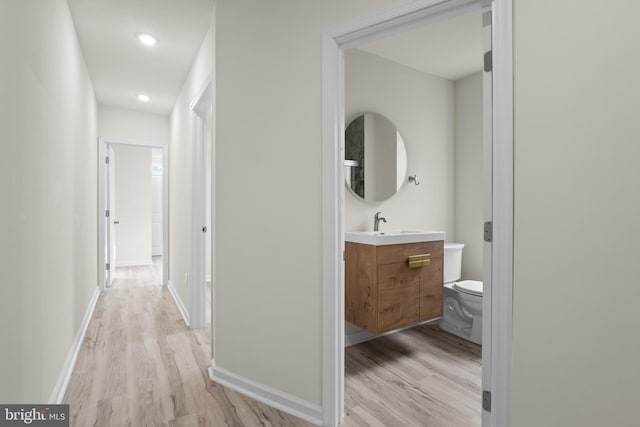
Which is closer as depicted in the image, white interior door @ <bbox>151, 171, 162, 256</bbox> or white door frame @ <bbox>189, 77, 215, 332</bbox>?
white door frame @ <bbox>189, 77, 215, 332</bbox>

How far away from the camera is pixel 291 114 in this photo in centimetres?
183

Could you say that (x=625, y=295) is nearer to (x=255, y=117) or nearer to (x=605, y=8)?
(x=605, y=8)

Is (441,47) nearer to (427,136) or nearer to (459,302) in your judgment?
(427,136)

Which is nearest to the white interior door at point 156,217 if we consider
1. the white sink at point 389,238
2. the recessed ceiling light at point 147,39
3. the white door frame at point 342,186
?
the recessed ceiling light at point 147,39

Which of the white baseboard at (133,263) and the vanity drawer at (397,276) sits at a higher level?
the vanity drawer at (397,276)

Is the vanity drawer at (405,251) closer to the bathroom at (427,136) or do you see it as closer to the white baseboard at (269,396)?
the bathroom at (427,136)

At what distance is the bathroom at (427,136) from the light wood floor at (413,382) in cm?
9

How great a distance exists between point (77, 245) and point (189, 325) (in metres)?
1.19

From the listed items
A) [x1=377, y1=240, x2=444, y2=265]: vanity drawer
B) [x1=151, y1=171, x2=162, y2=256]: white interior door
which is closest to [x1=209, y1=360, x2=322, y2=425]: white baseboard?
[x1=377, y1=240, x2=444, y2=265]: vanity drawer

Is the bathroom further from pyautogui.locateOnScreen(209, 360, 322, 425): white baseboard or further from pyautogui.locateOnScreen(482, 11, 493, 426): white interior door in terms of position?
pyautogui.locateOnScreen(482, 11, 493, 426): white interior door

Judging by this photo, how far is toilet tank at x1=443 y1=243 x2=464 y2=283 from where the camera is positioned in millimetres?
3170

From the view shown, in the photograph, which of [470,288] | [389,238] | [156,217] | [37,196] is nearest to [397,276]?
[389,238]

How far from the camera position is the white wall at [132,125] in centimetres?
455

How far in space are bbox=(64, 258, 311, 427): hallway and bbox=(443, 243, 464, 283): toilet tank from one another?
203 cm
